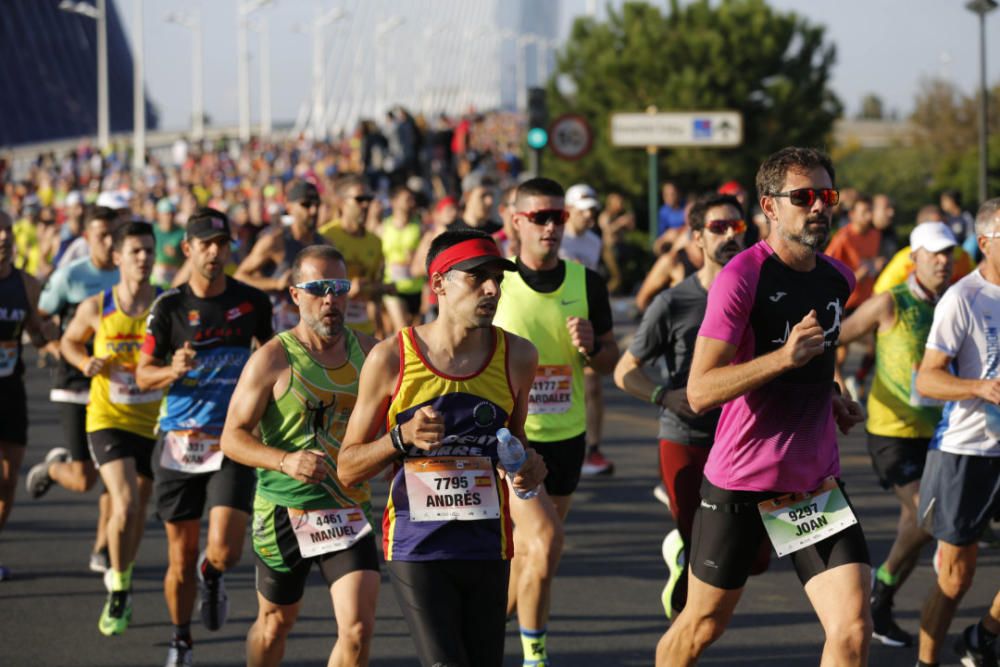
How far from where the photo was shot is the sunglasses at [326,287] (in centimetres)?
582

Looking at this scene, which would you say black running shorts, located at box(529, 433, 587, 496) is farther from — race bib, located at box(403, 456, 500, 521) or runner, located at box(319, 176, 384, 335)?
runner, located at box(319, 176, 384, 335)

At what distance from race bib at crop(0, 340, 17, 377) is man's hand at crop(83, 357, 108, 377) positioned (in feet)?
3.58

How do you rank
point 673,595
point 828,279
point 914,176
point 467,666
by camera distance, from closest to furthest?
point 467,666 < point 828,279 < point 673,595 < point 914,176

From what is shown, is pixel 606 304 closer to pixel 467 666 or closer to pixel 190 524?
pixel 190 524

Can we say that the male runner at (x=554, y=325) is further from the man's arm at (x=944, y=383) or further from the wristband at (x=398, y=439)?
the wristband at (x=398, y=439)

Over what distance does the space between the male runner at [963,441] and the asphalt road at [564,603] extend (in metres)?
0.65

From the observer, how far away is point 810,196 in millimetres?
4957

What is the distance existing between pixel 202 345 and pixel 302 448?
61.2 inches

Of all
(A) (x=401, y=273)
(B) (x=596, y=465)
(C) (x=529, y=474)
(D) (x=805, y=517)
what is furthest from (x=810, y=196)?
(A) (x=401, y=273)

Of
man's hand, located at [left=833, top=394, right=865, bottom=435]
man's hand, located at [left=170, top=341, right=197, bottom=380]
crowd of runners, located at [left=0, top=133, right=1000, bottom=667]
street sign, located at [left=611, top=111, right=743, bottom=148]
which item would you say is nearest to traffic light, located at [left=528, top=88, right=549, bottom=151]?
street sign, located at [left=611, top=111, right=743, bottom=148]

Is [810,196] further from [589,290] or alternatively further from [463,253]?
[589,290]

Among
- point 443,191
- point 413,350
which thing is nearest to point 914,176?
point 443,191

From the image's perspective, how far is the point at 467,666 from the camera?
4.64 meters

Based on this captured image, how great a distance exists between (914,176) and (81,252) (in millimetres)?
25611
